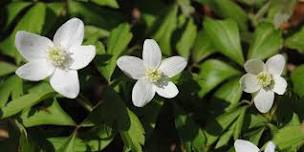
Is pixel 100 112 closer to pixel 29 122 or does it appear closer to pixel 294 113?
pixel 29 122

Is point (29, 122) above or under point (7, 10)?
under

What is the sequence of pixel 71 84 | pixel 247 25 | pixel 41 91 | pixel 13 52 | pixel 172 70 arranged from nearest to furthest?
pixel 71 84, pixel 172 70, pixel 41 91, pixel 13 52, pixel 247 25

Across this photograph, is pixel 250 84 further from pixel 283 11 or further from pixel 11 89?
pixel 11 89

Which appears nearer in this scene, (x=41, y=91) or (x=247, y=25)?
(x=41, y=91)

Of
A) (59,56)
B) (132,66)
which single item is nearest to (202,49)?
(132,66)

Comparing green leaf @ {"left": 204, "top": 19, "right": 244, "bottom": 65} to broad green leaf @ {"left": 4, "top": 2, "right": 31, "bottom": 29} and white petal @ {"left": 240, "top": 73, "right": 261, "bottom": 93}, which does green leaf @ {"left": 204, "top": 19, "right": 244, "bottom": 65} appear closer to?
white petal @ {"left": 240, "top": 73, "right": 261, "bottom": 93}

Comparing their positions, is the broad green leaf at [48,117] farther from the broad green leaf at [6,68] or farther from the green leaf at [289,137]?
the green leaf at [289,137]

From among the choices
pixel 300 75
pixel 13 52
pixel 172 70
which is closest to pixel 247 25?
pixel 300 75

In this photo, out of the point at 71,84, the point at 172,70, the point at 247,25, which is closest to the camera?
the point at 71,84

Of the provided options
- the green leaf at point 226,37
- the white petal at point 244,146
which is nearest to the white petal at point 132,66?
the white petal at point 244,146
